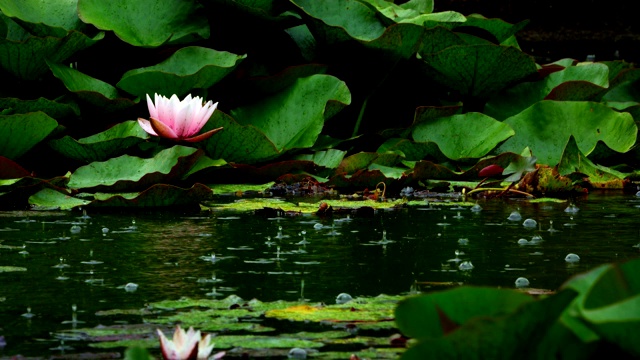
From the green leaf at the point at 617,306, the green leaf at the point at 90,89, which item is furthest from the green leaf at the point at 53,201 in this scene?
the green leaf at the point at 617,306

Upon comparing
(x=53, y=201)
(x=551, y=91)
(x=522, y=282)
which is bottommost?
(x=522, y=282)

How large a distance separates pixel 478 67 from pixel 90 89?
2.11 meters

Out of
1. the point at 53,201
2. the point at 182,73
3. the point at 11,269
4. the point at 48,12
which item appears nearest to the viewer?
the point at 11,269

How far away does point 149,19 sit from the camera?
564 cm

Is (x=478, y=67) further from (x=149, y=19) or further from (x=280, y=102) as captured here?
(x=149, y=19)

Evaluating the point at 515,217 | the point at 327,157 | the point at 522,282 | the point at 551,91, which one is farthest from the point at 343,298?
the point at 551,91

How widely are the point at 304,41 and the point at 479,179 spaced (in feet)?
4.39

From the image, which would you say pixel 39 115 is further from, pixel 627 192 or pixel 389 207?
pixel 627 192

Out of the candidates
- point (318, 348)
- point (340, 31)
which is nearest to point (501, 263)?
point (318, 348)

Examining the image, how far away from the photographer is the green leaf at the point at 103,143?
492 centimetres

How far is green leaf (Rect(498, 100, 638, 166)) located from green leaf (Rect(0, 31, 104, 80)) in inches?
90.2

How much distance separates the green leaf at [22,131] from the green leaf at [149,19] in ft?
2.42

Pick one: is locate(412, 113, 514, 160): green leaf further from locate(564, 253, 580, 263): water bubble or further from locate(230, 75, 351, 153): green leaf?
locate(564, 253, 580, 263): water bubble

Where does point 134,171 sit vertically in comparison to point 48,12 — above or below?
below
